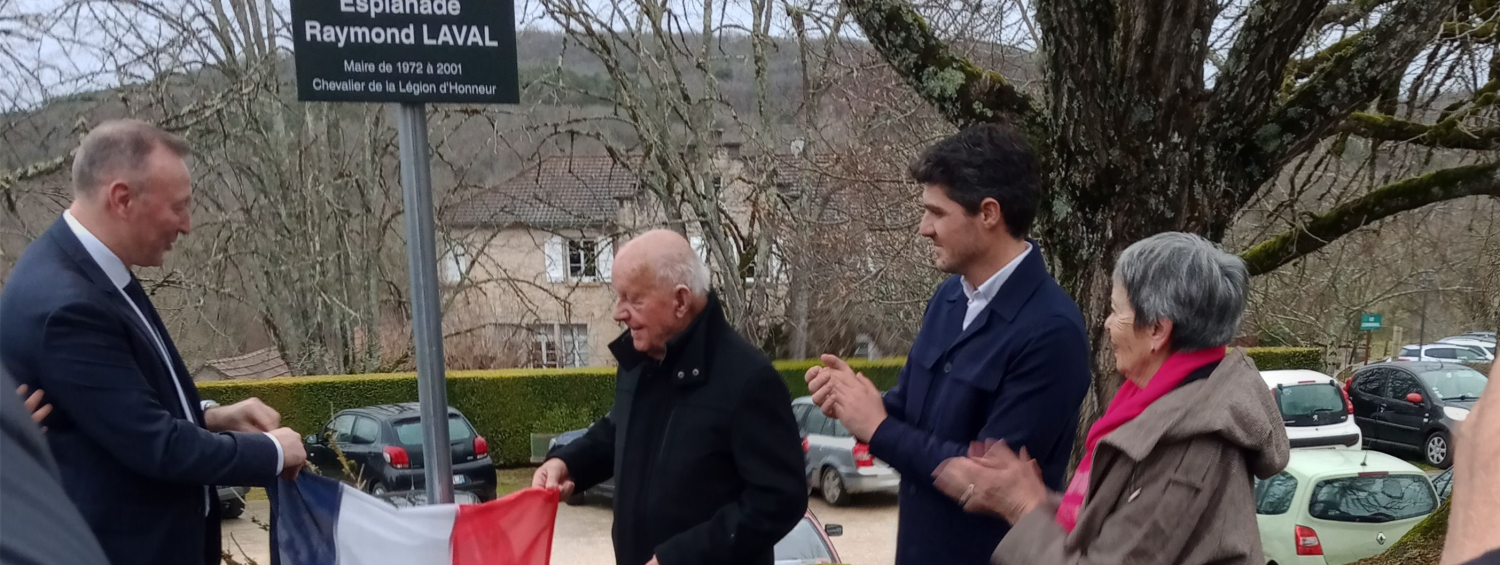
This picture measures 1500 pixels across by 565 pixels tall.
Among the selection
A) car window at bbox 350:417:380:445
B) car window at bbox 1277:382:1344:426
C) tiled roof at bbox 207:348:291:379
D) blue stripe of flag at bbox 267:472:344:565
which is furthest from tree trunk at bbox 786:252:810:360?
blue stripe of flag at bbox 267:472:344:565

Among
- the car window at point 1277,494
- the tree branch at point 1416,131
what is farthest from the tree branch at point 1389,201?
the car window at point 1277,494

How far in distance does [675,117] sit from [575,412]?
720 centimetres

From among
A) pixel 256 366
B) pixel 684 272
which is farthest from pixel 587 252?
pixel 684 272

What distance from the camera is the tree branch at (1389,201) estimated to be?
577 centimetres

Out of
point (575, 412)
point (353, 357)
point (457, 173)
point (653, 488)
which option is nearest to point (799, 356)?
point (575, 412)

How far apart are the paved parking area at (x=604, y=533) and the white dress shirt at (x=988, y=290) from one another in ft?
33.6

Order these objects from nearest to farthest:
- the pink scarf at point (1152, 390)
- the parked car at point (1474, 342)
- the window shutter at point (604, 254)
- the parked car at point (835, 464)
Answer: the pink scarf at point (1152, 390)
the parked car at point (835, 464)
the window shutter at point (604, 254)
the parked car at point (1474, 342)

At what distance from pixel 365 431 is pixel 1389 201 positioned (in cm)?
1216

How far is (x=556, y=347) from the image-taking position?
22781 millimetres

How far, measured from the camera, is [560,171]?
59.5ft

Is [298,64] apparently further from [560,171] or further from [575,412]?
[575,412]

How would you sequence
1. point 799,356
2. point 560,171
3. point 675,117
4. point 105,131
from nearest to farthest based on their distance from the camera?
point 105,131 → point 675,117 → point 560,171 → point 799,356

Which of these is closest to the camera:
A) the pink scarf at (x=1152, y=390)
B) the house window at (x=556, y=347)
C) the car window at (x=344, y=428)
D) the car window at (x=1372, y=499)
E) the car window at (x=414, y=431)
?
the pink scarf at (x=1152, y=390)

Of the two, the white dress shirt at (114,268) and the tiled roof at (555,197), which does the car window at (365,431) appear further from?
the white dress shirt at (114,268)
